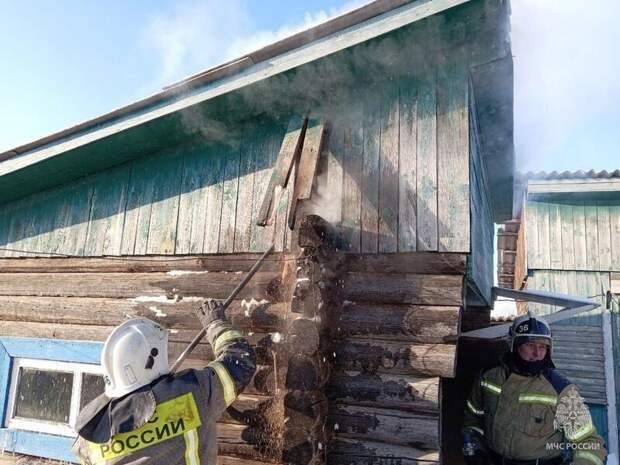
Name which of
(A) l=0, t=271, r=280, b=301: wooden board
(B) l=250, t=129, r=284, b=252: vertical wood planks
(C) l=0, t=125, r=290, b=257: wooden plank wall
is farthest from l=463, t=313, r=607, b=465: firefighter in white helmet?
(B) l=250, t=129, r=284, b=252: vertical wood planks

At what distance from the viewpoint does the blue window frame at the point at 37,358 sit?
5.36 meters

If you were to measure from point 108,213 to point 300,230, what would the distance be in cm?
312

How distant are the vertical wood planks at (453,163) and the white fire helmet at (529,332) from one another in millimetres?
1310

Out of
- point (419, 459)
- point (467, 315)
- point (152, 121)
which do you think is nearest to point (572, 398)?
point (419, 459)

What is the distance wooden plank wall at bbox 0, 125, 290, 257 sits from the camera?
499cm

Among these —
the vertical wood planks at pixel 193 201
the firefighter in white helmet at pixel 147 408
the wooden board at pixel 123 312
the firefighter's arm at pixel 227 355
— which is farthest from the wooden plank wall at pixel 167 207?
the firefighter in white helmet at pixel 147 408

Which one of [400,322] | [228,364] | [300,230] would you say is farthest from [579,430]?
[228,364]

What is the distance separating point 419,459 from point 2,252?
623 cm

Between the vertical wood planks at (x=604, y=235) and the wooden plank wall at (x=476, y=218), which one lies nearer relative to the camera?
the wooden plank wall at (x=476, y=218)

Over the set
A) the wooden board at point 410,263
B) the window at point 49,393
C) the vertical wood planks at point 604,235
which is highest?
the vertical wood planks at point 604,235

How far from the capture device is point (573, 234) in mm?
9820

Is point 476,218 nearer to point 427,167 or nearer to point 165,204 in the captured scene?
point 427,167

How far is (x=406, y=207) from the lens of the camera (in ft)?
13.8

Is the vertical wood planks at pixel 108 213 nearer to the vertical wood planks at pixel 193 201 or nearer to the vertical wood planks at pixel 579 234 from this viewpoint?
the vertical wood planks at pixel 193 201
